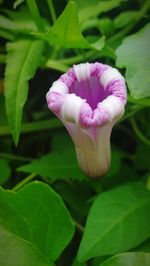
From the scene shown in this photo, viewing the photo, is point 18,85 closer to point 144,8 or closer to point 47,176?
point 47,176

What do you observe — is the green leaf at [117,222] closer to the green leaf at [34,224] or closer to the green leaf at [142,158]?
the green leaf at [34,224]

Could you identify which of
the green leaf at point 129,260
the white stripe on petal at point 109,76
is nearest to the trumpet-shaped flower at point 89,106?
the white stripe on petal at point 109,76

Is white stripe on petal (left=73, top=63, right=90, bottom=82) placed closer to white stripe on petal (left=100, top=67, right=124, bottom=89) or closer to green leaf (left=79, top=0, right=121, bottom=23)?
white stripe on petal (left=100, top=67, right=124, bottom=89)

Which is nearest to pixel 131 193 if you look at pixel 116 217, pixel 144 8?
pixel 116 217

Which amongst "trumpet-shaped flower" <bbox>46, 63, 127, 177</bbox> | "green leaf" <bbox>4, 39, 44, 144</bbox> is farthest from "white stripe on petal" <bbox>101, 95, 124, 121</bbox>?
"green leaf" <bbox>4, 39, 44, 144</bbox>

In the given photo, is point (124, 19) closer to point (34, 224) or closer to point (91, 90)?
point (91, 90)

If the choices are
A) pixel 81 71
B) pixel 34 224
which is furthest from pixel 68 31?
pixel 34 224

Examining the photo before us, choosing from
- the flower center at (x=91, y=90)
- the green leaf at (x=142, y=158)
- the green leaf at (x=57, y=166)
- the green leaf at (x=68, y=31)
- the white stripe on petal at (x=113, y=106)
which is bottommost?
the green leaf at (x=142, y=158)
